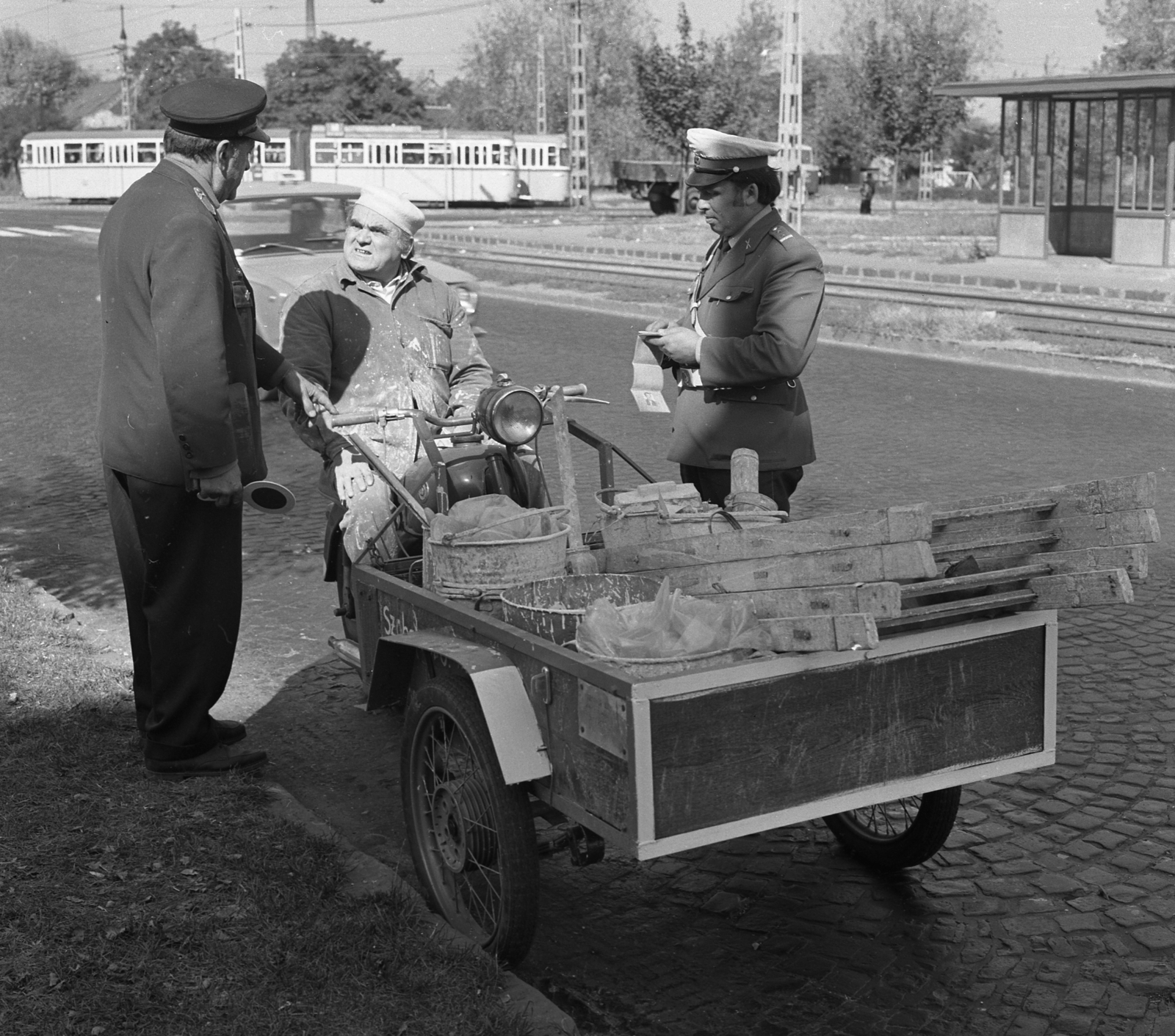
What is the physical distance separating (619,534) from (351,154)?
5117cm

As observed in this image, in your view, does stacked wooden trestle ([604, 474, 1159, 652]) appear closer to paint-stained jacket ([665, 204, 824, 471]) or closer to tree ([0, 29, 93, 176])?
paint-stained jacket ([665, 204, 824, 471])

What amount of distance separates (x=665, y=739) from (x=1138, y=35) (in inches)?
2604

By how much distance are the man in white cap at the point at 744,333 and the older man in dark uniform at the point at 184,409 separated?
1.23m

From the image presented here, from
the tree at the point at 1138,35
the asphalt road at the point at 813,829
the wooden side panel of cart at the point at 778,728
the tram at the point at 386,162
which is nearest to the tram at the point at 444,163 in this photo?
the tram at the point at 386,162

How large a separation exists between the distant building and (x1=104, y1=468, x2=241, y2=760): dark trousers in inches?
3761

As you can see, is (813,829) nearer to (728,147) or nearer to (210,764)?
(210,764)

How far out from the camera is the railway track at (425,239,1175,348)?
15.7 metres

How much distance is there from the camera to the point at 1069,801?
4496mm

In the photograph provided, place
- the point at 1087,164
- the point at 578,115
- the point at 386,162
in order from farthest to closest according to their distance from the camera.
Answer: the point at 386,162 → the point at 578,115 → the point at 1087,164

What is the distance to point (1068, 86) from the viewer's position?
78.7ft

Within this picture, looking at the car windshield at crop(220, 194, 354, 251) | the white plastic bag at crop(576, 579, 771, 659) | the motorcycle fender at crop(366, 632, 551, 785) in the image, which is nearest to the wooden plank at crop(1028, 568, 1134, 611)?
the white plastic bag at crop(576, 579, 771, 659)

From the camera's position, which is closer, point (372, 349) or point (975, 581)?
point (975, 581)

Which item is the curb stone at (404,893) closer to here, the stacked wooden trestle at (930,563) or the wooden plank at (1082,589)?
the stacked wooden trestle at (930,563)

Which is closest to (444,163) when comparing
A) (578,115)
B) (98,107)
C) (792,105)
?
(578,115)
